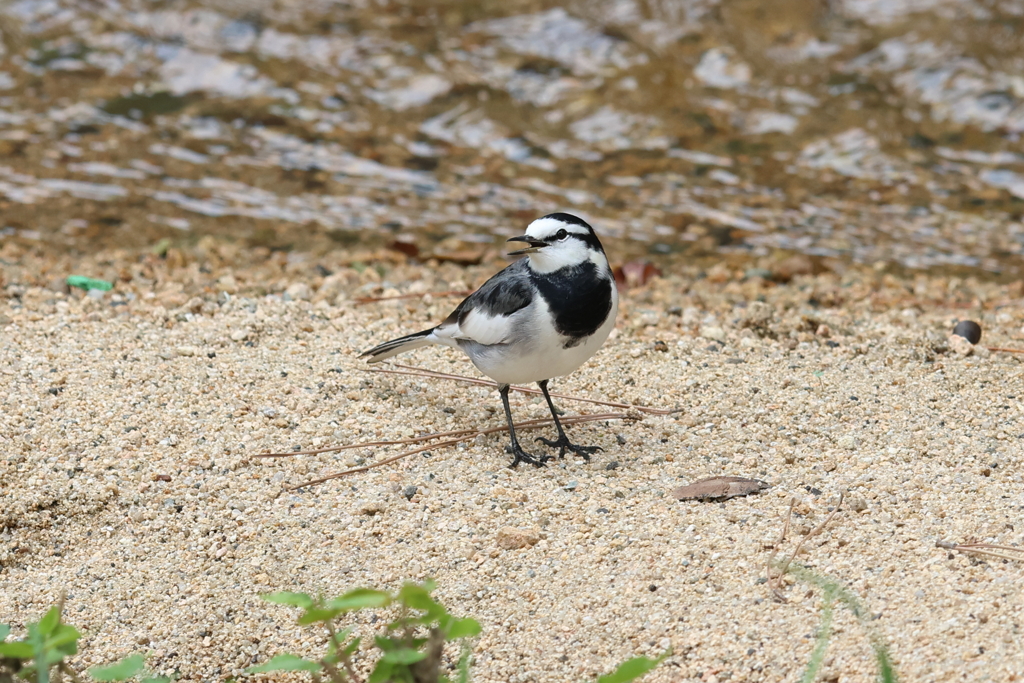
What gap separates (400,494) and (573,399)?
3.73 ft

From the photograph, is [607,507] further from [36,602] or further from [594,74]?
[594,74]

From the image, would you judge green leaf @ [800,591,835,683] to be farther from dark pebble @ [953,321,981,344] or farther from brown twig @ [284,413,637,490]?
dark pebble @ [953,321,981,344]

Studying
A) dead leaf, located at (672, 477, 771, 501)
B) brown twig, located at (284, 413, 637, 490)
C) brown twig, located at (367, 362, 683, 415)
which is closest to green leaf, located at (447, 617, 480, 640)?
dead leaf, located at (672, 477, 771, 501)

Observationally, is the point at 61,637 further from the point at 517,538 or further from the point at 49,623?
the point at 517,538

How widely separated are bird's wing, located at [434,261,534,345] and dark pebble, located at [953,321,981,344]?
7.48 ft

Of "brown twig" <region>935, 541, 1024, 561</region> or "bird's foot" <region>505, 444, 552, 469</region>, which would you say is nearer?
"brown twig" <region>935, 541, 1024, 561</region>

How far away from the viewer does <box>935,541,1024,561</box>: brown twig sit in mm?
3047

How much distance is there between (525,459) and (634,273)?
258cm

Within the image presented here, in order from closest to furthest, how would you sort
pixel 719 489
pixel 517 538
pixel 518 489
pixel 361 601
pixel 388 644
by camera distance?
pixel 361 601 < pixel 388 644 < pixel 517 538 < pixel 719 489 < pixel 518 489

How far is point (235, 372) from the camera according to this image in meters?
4.52

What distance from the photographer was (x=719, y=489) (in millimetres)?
3543

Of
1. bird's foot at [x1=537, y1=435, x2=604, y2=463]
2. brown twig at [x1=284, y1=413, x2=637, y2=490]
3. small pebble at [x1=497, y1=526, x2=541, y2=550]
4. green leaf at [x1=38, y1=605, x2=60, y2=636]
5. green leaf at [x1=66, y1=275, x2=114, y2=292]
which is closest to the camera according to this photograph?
green leaf at [x1=38, y1=605, x2=60, y2=636]

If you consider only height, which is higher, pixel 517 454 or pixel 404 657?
pixel 404 657

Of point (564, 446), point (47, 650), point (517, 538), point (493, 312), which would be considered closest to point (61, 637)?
point (47, 650)
